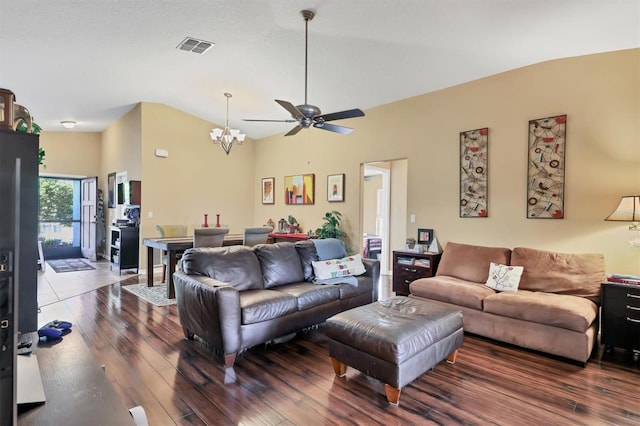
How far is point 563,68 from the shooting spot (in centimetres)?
390

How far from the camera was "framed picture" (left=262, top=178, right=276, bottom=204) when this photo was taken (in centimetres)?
794

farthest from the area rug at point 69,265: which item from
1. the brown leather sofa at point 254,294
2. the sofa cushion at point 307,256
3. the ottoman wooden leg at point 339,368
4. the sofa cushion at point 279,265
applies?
the ottoman wooden leg at point 339,368

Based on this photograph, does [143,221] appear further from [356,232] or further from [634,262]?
[634,262]

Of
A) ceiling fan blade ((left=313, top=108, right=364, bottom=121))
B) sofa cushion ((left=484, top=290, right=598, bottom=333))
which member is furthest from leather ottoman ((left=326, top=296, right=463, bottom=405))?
ceiling fan blade ((left=313, top=108, right=364, bottom=121))

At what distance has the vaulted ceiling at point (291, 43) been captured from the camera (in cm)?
321

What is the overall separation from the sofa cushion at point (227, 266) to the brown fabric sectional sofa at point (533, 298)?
1.93 m

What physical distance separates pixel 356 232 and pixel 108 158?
6.57m

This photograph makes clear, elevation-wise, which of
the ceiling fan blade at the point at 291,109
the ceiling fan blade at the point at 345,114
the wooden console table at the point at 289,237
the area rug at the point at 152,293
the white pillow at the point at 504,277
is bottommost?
the area rug at the point at 152,293

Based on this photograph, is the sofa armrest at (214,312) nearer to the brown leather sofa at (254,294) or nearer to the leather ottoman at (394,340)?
the brown leather sofa at (254,294)

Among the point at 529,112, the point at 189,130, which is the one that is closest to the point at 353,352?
the point at 529,112

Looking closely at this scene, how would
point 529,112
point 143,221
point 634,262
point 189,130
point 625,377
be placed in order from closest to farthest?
point 625,377, point 634,262, point 529,112, point 143,221, point 189,130

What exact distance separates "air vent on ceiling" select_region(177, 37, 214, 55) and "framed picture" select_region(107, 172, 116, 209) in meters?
4.95

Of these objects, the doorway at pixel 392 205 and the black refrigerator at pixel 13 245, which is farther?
the doorway at pixel 392 205

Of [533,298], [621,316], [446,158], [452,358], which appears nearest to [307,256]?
[452,358]
